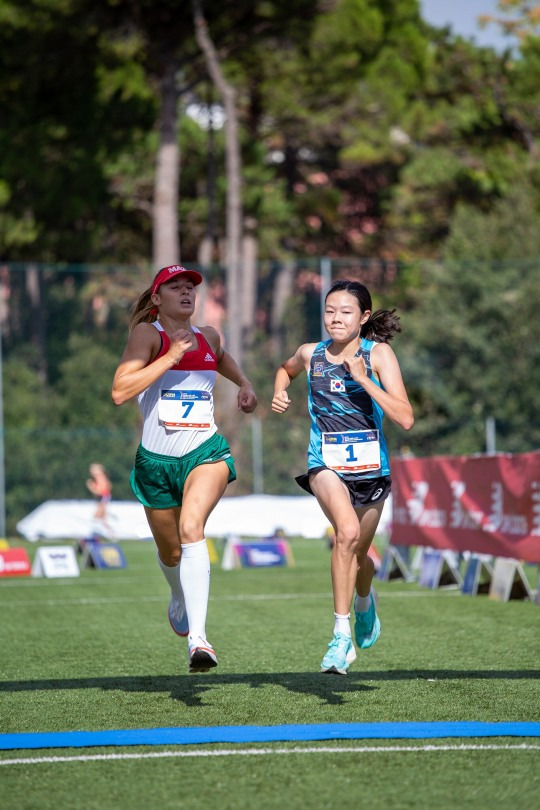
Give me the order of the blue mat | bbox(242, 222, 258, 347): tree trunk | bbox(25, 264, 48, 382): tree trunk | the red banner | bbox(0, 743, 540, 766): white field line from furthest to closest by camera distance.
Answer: bbox(242, 222, 258, 347): tree trunk → bbox(25, 264, 48, 382): tree trunk → the red banner → the blue mat → bbox(0, 743, 540, 766): white field line

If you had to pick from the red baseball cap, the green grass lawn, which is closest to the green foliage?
the green grass lawn

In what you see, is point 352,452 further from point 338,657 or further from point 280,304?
point 280,304

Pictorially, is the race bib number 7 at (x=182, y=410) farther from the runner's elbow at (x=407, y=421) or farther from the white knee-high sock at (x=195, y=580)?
the runner's elbow at (x=407, y=421)

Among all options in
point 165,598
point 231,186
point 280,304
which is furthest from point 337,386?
point 231,186

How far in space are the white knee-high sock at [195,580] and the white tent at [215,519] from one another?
17.2 meters

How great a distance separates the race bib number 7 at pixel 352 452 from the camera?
753cm

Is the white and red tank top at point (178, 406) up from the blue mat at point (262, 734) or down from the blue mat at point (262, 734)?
up

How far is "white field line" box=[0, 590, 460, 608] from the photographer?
14328 mm

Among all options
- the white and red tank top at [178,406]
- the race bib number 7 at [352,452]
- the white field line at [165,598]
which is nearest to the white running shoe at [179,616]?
the white and red tank top at [178,406]

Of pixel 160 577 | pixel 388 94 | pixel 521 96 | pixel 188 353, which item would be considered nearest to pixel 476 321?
pixel 388 94

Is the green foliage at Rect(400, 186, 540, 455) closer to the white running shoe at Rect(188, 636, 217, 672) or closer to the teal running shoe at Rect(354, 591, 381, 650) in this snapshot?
the teal running shoe at Rect(354, 591, 381, 650)

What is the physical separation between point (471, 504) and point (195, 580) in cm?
814

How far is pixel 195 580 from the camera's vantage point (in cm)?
724

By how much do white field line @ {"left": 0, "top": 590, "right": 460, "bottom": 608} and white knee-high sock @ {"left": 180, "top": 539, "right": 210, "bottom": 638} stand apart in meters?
7.03
